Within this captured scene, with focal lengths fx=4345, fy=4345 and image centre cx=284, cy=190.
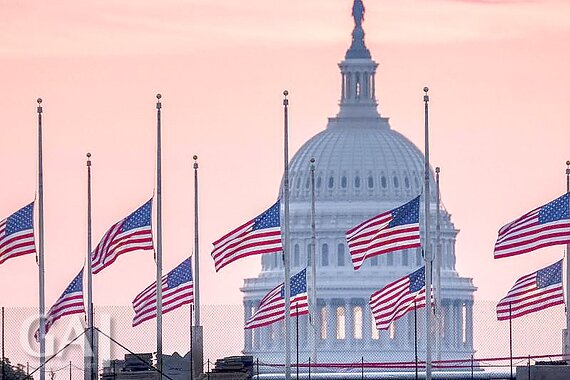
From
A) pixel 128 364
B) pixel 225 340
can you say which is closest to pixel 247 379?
pixel 128 364

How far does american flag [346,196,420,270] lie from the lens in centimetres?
13375

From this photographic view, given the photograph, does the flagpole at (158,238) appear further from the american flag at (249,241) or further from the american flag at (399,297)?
the american flag at (399,297)

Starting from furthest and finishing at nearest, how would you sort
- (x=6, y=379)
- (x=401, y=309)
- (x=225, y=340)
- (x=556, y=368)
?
(x=225, y=340), (x=401, y=309), (x=6, y=379), (x=556, y=368)

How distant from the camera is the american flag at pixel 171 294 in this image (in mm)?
141000

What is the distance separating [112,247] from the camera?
13538cm

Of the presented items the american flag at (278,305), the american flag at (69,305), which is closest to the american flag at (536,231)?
the american flag at (278,305)

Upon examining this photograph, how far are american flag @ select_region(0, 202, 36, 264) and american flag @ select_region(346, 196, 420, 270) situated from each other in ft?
32.4

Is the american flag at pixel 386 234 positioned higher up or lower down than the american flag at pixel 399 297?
higher up

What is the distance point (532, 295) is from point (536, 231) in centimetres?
987

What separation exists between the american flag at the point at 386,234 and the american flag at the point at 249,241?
2.51 meters

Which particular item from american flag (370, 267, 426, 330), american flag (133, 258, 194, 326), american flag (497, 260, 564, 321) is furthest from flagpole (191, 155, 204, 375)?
american flag (497, 260, 564, 321)

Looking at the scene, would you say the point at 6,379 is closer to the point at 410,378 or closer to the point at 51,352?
the point at 51,352

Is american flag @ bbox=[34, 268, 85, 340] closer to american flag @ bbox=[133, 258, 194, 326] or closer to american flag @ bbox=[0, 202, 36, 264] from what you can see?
american flag @ bbox=[133, 258, 194, 326]

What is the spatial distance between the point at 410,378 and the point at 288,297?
4721mm
